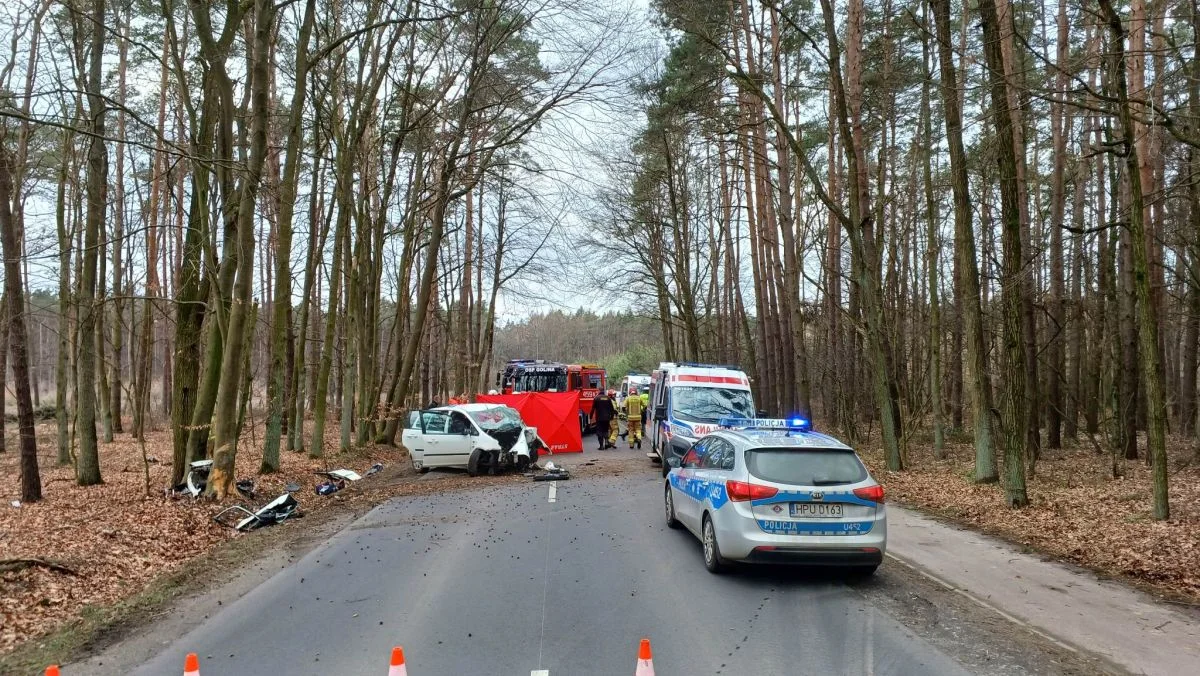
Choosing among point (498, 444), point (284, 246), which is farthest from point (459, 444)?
point (284, 246)

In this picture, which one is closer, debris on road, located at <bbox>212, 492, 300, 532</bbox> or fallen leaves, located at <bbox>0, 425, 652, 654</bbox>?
fallen leaves, located at <bbox>0, 425, 652, 654</bbox>

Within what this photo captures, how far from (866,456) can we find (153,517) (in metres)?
16.2

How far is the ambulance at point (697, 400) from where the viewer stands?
53.8ft

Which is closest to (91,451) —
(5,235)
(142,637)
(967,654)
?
(5,235)

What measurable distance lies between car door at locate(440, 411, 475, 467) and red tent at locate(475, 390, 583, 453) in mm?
5359

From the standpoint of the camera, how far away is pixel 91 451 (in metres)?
14.5

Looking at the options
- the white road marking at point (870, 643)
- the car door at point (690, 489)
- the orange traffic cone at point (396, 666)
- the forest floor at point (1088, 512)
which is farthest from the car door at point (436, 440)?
the orange traffic cone at point (396, 666)

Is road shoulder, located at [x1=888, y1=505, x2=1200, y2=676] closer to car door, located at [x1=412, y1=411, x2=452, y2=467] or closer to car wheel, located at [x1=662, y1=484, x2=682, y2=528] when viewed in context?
car wheel, located at [x1=662, y1=484, x2=682, y2=528]

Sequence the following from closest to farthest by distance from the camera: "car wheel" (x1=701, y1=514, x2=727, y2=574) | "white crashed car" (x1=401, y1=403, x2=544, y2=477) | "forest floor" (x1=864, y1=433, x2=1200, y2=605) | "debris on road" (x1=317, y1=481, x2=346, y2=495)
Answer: "car wheel" (x1=701, y1=514, x2=727, y2=574)
"forest floor" (x1=864, y1=433, x2=1200, y2=605)
"debris on road" (x1=317, y1=481, x2=346, y2=495)
"white crashed car" (x1=401, y1=403, x2=544, y2=477)

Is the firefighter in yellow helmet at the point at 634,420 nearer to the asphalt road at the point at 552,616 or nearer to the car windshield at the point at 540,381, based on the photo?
the car windshield at the point at 540,381

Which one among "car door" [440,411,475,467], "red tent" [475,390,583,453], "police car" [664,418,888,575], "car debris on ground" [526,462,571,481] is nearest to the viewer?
"police car" [664,418,888,575]

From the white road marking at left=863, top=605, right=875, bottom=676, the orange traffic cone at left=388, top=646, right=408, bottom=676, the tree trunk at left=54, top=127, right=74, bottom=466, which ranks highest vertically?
the tree trunk at left=54, top=127, right=74, bottom=466

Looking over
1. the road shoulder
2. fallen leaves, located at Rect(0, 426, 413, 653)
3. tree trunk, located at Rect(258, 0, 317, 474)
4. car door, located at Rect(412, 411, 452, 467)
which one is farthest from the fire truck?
the road shoulder

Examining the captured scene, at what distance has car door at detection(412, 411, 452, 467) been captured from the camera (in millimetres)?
18047
